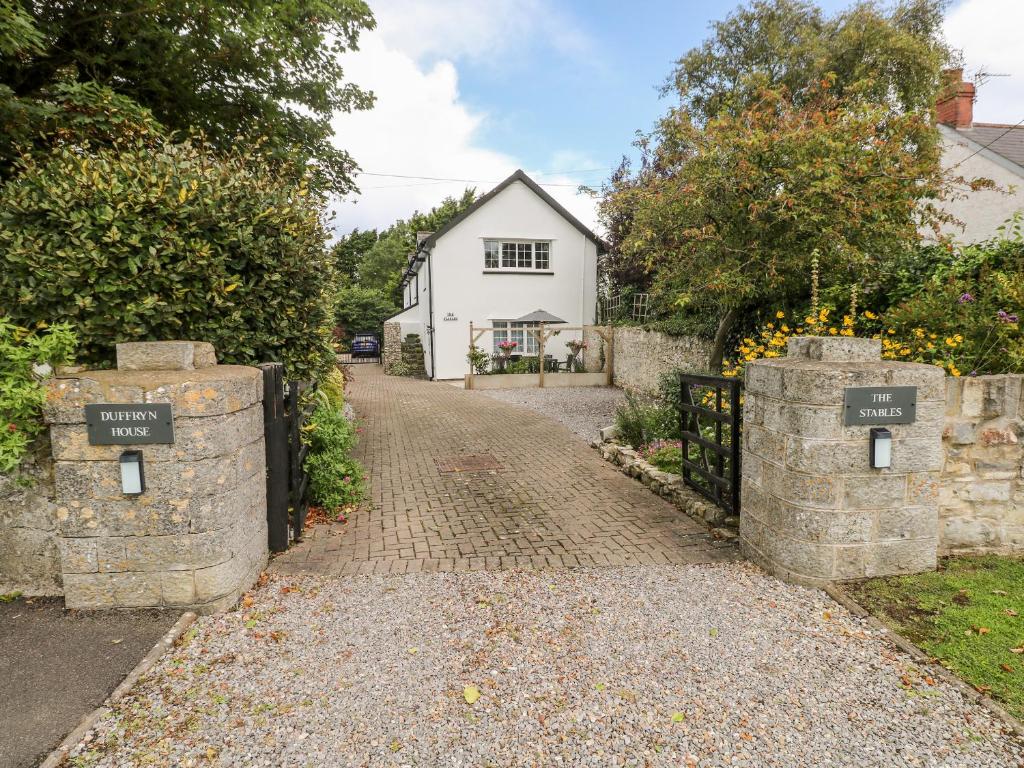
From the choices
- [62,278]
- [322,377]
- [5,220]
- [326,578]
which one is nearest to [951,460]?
[326,578]

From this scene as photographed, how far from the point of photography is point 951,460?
4.13 metres

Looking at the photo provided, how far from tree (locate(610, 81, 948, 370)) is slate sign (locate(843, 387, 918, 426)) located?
425 cm

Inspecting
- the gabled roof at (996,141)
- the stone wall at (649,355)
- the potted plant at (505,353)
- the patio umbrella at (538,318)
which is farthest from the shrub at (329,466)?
the gabled roof at (996,141)

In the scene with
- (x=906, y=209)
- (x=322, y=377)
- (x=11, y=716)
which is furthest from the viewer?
(x=906, y=209)

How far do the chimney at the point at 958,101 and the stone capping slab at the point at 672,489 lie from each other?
1737 centimetres

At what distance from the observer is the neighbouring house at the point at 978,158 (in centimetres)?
1470

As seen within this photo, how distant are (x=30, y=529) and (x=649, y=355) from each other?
44.8ft

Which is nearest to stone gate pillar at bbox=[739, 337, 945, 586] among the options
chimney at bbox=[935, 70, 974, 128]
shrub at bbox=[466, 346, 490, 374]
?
shrub at bbox=[466, 346, 490, 374]

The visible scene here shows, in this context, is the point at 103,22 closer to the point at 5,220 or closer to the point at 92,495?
the point at 5,220

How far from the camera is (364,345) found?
34.0m

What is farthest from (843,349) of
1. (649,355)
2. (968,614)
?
(649,355)

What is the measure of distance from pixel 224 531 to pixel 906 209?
8891mm

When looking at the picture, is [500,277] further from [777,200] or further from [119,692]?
[119,692]

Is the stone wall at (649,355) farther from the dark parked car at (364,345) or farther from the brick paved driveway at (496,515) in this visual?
the dark parked car at (364,345)
